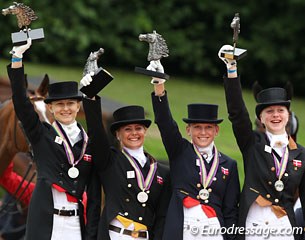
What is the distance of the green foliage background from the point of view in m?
19.5

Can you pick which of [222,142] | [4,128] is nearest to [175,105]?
[222,142]

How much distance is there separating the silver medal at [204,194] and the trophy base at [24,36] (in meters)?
1.51

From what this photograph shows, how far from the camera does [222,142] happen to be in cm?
1199

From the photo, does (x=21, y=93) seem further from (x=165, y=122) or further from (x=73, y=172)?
(x=165, y=122)

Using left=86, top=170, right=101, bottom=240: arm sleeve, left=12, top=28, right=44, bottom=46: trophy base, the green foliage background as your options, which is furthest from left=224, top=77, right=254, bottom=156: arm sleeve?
the green foliage background

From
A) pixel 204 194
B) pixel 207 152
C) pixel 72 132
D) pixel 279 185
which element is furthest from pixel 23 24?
pixel 279 185

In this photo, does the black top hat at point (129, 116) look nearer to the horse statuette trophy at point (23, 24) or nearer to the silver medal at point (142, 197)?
the silver medal at point (142, 197)

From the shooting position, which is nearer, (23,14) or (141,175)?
(23,14)

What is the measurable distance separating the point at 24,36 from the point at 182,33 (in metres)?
15.5

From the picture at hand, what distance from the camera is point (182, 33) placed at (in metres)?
21.0

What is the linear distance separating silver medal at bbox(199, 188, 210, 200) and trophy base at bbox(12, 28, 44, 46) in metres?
1.51

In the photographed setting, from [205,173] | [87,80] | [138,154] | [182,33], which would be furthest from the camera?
[182,33]

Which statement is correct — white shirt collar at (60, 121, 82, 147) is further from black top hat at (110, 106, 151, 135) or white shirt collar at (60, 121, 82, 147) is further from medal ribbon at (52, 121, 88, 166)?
black top hat at (110, 106, 151, 135)

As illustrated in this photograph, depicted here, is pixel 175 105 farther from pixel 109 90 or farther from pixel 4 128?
pixel 4 128
